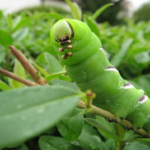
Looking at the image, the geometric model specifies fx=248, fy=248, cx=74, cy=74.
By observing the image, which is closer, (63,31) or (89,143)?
(63,31)

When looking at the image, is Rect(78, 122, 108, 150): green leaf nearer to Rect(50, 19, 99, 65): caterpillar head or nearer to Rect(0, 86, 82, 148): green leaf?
Rect(50, 19, 99, 65): caterpillar head

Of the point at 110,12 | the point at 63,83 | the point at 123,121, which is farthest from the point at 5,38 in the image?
the point at 110,12

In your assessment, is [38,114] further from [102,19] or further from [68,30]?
[102,19]

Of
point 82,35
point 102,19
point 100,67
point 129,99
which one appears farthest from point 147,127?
point 102,19

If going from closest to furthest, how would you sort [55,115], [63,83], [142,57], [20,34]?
1. [55,115]
2. [63,83]
3. [142,57]
4. [20,34]

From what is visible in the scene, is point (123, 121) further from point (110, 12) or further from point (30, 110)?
point (110, 12)

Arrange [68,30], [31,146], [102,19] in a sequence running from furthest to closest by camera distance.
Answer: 1. [102,19]
2. [31,146]
3. [68,30]
